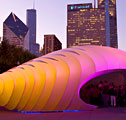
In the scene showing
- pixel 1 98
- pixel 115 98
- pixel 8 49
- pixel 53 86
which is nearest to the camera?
pixel 53 86

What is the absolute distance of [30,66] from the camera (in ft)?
33.7

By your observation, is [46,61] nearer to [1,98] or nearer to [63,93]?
[63,93]

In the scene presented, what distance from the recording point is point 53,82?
960 centimetres

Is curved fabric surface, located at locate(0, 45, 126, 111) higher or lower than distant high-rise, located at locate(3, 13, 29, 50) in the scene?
lower

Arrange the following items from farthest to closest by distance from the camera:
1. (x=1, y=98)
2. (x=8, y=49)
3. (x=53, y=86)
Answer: (x=8, y=49)
(x=1, y=98)
(x=53, y=86)

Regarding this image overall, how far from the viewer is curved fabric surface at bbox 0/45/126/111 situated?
9586 mm

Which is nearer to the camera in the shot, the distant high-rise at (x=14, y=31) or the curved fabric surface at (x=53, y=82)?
the curved fabric surface at (x=53, y=82)

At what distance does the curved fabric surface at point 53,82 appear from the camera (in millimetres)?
9586

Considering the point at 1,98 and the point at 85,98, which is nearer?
the point at 1,98

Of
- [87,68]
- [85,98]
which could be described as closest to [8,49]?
[85,98]

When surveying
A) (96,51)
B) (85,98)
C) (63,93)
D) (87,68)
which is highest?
(96,51)

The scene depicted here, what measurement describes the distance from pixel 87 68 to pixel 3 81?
415 cm

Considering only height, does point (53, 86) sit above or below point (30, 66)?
below

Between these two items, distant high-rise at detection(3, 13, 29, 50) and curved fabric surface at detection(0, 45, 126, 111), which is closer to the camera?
curved fabric surface at detection(0, 45, 126, 111)
